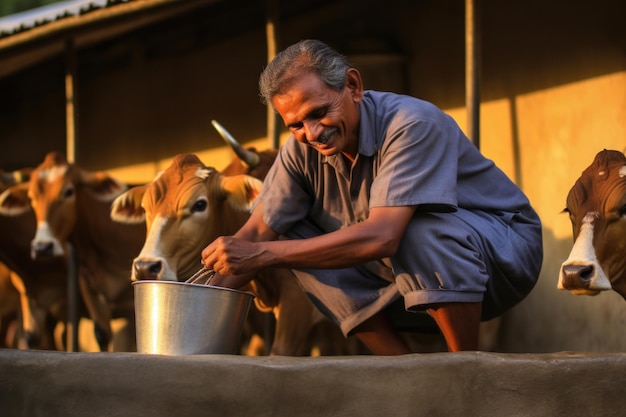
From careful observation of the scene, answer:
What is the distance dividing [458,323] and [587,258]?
0.95 m

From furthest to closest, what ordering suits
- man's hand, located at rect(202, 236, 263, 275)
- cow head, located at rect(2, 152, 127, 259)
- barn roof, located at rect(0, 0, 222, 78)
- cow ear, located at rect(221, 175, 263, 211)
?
cow head, located at rect(2, 152, 127, 259), barn roof, located at rect(0, 0, 222, 78), cow ear, located at rect(221, 175, 263, 211), man's hand, located at rect(202, 236, 263, 275)

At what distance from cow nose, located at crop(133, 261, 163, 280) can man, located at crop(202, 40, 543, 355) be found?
1408mm

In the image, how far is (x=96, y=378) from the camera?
3160mm

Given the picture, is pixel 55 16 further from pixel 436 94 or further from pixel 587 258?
pixel 587 258

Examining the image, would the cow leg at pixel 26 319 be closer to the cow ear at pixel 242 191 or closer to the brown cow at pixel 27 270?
the brown cow at pixel 27 270

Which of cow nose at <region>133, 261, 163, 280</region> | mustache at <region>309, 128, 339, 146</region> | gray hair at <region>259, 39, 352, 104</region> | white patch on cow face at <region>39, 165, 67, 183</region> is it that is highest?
gray hair at <region>259, 39, 352, 104</region>

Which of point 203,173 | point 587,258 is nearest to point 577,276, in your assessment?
point 587,258

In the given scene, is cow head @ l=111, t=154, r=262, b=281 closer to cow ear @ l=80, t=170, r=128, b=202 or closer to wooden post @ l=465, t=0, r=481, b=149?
wooden post @ l=465, t=0, r=481, b=149

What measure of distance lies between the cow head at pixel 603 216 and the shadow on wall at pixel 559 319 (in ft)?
3.54

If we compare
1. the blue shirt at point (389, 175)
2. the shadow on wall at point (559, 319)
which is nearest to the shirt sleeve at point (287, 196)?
the blue shirt at point (389, 175)

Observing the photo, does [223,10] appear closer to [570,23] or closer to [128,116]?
[128,116]

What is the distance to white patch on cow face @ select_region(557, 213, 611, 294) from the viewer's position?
4711mm

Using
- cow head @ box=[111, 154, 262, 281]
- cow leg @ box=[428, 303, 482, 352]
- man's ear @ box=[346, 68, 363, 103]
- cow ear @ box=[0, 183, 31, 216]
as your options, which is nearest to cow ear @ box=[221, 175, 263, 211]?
cow head @ box=[111, 154, 262, 281]

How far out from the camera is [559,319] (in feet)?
21.9
